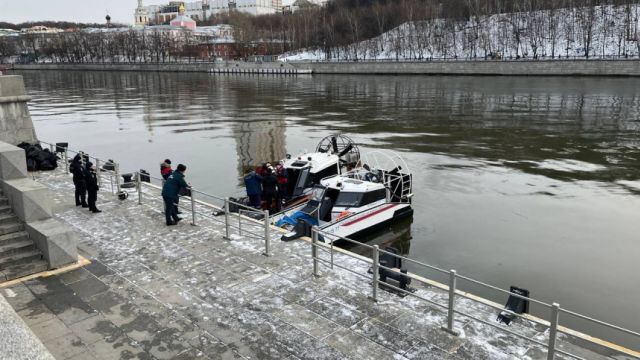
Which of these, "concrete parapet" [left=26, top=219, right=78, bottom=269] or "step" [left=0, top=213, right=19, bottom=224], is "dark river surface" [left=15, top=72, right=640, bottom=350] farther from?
"step" [left=0, top=213, right=19, bottom=224]

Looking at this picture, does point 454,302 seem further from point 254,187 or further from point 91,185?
point 91,185

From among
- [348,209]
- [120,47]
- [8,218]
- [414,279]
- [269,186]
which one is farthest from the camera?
[120,47]

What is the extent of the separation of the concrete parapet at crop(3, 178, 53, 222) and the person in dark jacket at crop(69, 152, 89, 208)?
3.59 m

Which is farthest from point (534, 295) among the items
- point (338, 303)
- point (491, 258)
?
point (338, 303)

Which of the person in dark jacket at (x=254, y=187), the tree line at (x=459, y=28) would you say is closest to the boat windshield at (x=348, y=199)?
the person in dark jacket at (x=254, y=187)

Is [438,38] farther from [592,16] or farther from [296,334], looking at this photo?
[296,334]

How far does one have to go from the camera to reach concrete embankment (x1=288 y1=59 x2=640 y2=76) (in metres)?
79.0

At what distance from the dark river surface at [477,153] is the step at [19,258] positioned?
9624mm

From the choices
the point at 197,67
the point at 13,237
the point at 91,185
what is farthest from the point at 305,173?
the point at 197,67

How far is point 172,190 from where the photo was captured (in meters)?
13.3

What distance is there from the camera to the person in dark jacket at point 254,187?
653 inches

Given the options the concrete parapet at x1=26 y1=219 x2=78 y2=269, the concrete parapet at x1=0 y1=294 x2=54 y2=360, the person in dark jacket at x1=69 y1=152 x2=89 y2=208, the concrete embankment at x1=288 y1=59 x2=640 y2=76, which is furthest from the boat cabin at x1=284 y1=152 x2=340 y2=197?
the concrete embankment at x1=288 y1=59 x2=640 y2=76

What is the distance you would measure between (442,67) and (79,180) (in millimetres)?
86150

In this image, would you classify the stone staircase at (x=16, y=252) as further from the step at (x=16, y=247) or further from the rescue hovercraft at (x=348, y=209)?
the rescue hovercraft at (x=348, y=209)
